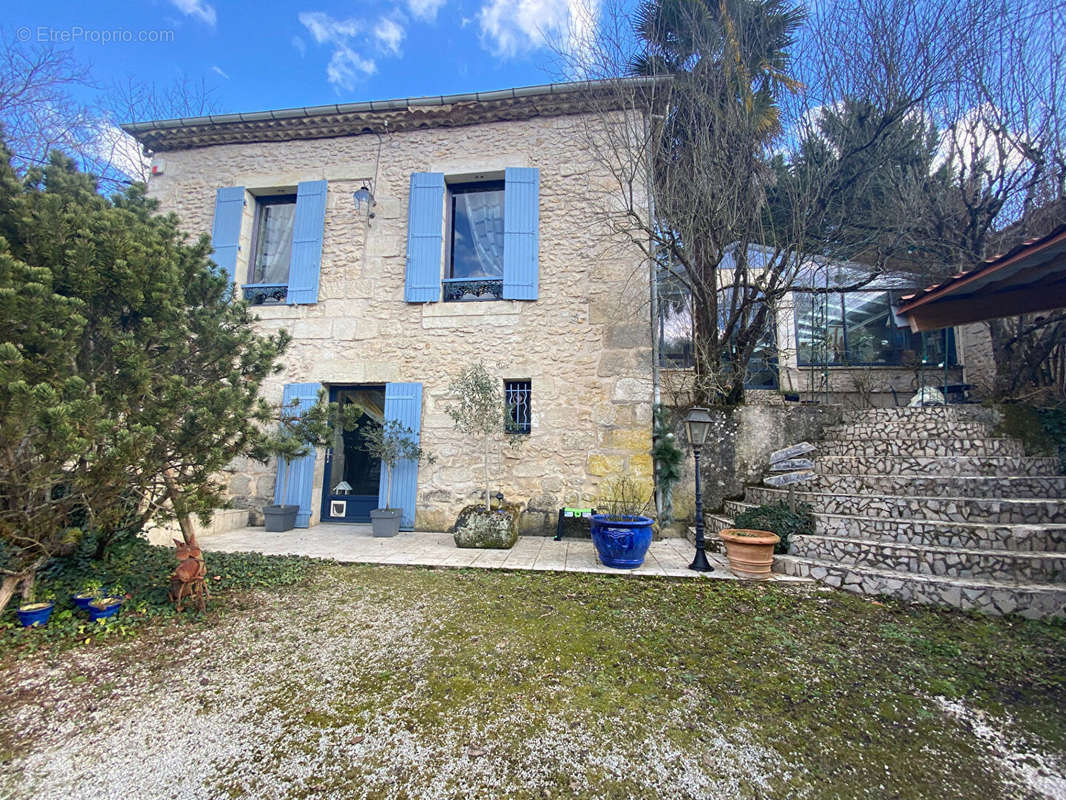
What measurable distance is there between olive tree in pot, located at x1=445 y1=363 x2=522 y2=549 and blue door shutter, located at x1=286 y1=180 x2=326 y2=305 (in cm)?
299

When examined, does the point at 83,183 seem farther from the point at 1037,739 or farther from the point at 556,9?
the point at 1037,739

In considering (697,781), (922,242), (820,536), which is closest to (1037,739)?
(697,781)

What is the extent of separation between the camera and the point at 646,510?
19.5 feet

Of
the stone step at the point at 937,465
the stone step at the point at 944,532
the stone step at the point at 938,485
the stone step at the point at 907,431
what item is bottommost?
the stone step at the point at 944,532

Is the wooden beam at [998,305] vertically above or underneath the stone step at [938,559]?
above

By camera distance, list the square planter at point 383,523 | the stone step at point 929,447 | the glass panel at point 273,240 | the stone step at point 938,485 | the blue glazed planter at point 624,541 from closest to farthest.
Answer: the stone step at point 938,485 < the blue glazed planter at point 624,541 < the stone step at point 929,447 < the square planter at point 383,523 < the glass panel at point 273,240

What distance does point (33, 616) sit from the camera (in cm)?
267

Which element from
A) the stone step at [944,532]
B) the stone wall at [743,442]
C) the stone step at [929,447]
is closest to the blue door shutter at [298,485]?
the stone wall at [743,442]

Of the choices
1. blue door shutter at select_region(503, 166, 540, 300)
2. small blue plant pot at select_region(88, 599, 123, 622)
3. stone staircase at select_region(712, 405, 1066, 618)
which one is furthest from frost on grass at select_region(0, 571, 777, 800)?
blue door shutter at select_region(503, 166, 540, 300)

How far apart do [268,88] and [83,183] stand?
20.5ft

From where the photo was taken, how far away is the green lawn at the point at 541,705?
63.5 inches

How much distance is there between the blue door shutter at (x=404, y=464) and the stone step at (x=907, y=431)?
6026 mm

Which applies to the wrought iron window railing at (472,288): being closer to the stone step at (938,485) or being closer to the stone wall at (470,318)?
the stone wall at (470,318)

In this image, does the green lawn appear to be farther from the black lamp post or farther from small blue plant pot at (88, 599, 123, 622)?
the black lamp post
